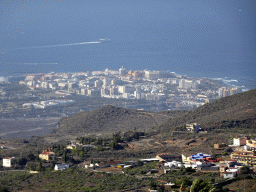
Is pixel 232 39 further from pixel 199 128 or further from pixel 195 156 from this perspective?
pixel 195 156

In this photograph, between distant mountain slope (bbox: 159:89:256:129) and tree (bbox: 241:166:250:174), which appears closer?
tree (bbox: 241:166:250:174)

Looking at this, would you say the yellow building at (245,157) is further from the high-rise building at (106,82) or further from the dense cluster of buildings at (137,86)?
the high-rise building at (106,82)

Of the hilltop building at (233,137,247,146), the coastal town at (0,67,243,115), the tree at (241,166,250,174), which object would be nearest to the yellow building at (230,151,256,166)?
the tree at (241,166,250,174)

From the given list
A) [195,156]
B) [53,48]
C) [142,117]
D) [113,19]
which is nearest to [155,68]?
[53,48]

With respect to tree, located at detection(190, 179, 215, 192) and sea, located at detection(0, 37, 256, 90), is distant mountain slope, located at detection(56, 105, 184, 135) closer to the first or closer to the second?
tree, located at detection(190, 179, 215, 192)

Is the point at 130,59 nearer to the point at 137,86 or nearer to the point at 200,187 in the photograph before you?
the point at 137,86

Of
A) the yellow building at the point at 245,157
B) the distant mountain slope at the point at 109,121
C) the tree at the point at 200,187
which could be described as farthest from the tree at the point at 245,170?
the distant mountain slope at the point at 109,121
